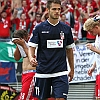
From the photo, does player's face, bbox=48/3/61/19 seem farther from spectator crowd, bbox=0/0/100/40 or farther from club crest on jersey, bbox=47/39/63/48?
spectator crowd, bbox=0/0/100/40

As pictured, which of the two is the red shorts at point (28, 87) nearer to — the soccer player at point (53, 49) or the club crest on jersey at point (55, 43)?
the soccer player at point (53, 49)

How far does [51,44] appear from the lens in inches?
308

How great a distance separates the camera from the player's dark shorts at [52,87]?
7.82 metres

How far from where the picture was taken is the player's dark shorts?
7.82 m

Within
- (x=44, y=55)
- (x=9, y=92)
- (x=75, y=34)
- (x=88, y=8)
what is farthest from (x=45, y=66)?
(x=88, y=8)

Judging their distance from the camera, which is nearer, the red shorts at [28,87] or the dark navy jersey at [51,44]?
the dark navy jersey at [51,44]

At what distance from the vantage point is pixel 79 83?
13.3m

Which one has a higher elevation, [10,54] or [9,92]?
[10,54]

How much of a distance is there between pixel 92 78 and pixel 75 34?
7.54ft

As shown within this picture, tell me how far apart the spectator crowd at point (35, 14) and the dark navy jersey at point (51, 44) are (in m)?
7.00

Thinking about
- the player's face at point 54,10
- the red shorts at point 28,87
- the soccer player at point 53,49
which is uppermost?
the player's face at point 54,10

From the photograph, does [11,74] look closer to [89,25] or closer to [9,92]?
[9,92]

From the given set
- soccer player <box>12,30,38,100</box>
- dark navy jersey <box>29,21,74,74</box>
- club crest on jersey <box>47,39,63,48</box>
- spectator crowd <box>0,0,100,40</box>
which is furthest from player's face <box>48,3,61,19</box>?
spectator crowd <box>0,0,100,40</box>

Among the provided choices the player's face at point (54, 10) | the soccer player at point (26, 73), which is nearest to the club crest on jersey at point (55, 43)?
the player's face at point (54, 10)
